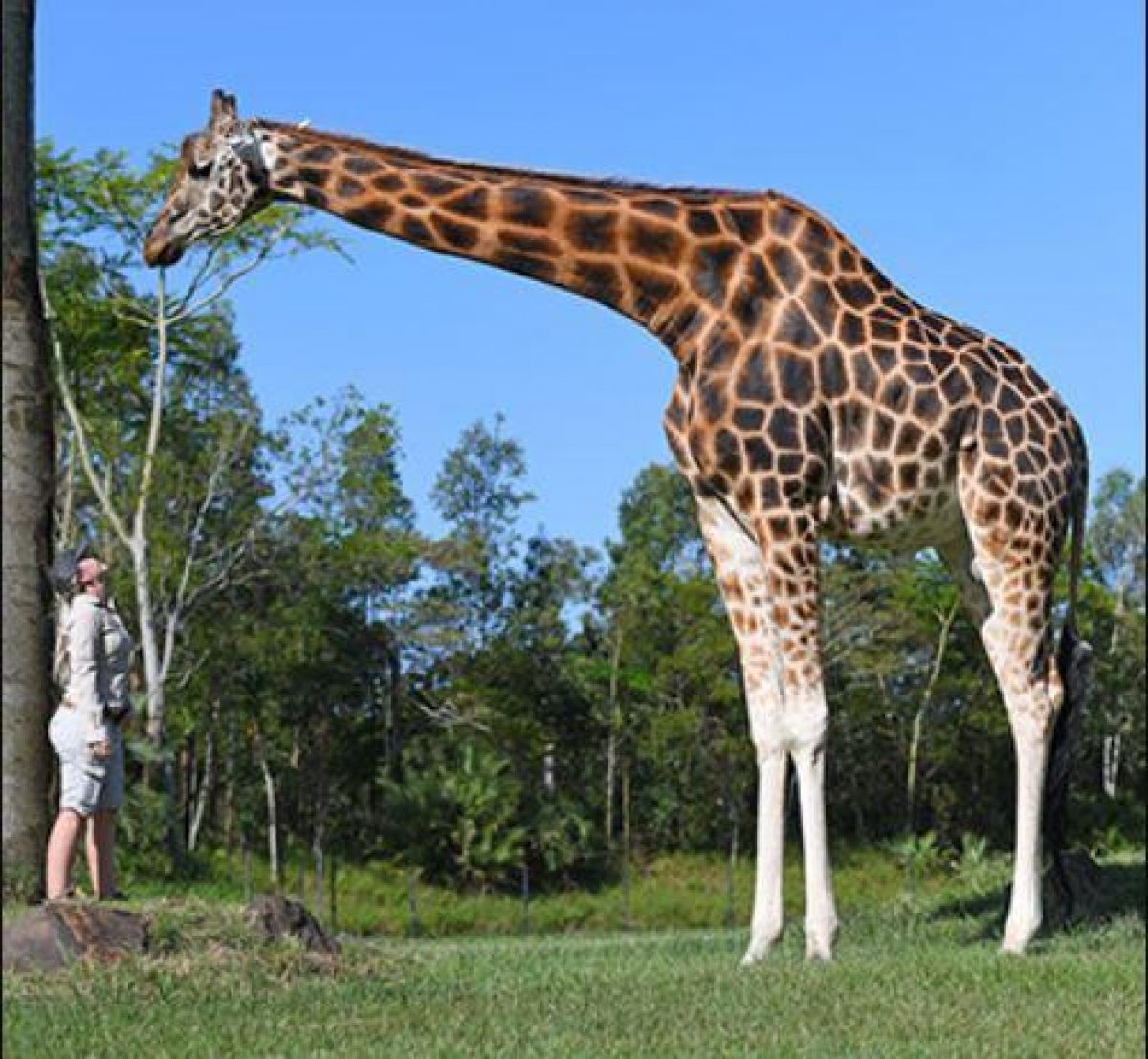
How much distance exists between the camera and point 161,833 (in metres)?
22.7

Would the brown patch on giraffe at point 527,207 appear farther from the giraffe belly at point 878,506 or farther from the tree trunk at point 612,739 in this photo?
the tree trunk at point 612,739

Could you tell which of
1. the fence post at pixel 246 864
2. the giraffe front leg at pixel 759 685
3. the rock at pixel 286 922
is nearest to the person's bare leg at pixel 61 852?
the rock at pixel 286 922

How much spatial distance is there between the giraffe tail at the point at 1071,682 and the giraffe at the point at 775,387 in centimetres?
32

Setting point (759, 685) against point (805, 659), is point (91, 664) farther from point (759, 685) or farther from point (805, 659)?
point (805, 659)

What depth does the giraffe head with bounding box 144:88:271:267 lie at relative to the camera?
9.03m

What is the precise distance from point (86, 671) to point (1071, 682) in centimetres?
529

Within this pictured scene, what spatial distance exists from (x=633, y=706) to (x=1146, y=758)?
13.3 metres

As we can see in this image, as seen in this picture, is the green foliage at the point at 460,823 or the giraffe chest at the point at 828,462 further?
the green foliage at the point at 460,823

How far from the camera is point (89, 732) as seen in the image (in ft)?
26.8

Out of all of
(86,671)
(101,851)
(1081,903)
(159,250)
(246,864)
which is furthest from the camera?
(246,864)

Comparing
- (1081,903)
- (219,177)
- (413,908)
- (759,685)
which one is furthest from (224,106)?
(413,908)

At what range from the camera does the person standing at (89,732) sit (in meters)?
8.05

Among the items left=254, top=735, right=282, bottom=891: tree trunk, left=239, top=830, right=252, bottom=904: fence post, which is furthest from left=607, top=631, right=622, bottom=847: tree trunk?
left=239, top=830, right=252, bottom=904: fence post

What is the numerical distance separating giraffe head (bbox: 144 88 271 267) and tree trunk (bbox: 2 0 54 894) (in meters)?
1.01
